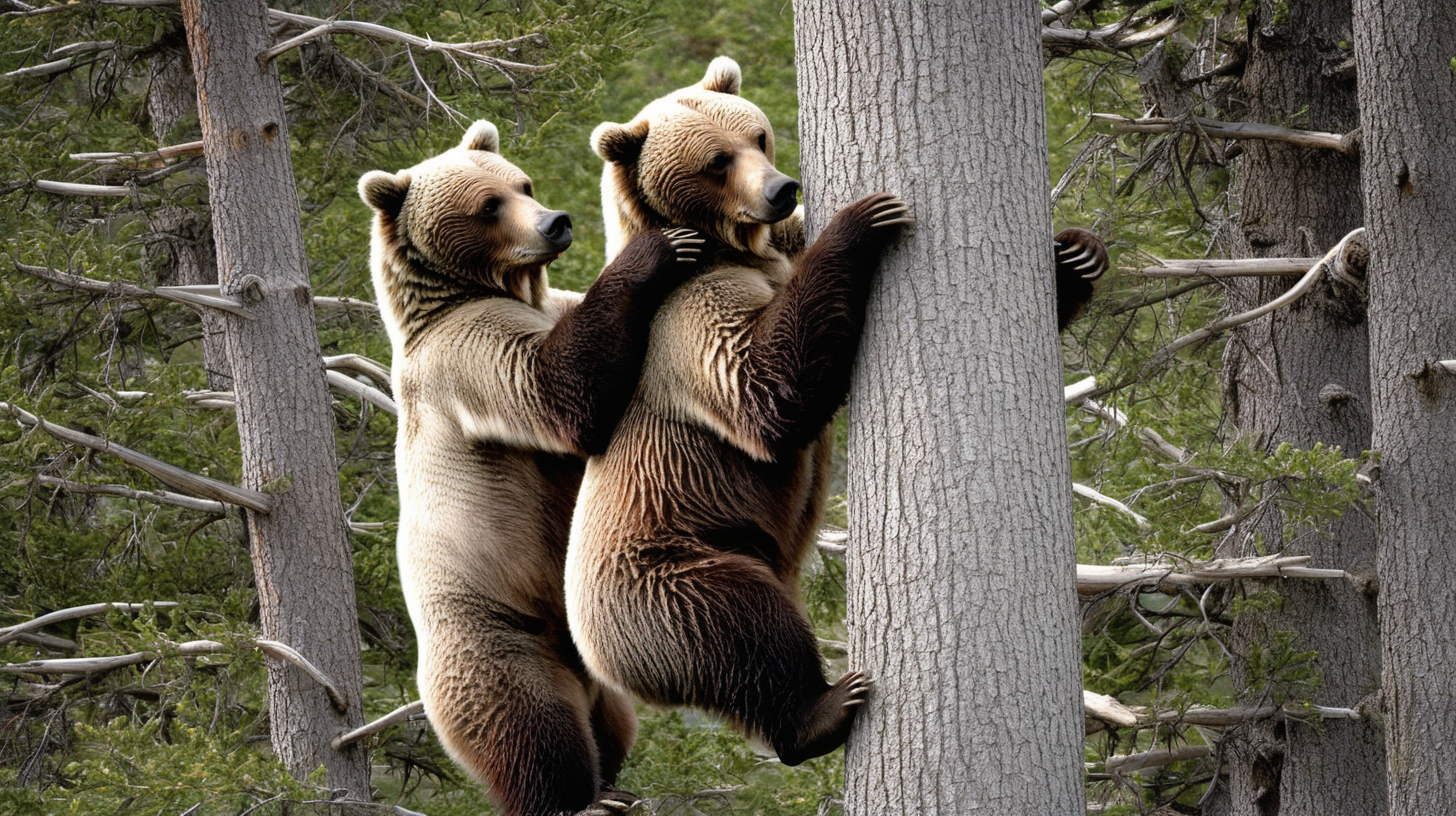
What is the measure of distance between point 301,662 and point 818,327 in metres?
3.81

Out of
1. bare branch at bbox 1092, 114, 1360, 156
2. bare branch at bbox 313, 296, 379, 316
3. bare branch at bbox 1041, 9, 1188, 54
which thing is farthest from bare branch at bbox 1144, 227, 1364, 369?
bare branch at bbox 313, 296, 379, 316

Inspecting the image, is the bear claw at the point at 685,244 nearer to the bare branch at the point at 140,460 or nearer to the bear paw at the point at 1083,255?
the bear paw at the point at 1083,255

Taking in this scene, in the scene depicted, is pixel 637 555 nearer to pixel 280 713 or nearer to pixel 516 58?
pixel 280 713

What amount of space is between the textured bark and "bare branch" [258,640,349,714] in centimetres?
263

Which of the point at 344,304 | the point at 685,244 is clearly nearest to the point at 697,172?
the point at 685,244

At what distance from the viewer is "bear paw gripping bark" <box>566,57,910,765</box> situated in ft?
11.1

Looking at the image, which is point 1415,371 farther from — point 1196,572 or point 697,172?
point 697,172

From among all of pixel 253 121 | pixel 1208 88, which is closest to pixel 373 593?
pixel 253 121

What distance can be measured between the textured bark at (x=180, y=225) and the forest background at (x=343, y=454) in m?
0.07

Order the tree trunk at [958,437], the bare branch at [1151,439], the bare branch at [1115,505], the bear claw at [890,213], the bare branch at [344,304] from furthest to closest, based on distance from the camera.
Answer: the bare branch at [344,304] < the bare branch at [1151,439] < the bare branch at [1115,505] < the bear claw at [890,213] < the tree trunk at [958,437]

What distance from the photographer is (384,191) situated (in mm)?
4934

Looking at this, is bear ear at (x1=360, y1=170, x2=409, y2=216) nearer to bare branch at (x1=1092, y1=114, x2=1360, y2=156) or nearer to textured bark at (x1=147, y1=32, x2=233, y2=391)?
bare branch at (x1=1092, y1=114, x2=1360, y2=156)

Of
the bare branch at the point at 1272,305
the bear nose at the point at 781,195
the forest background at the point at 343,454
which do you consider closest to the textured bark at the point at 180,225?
the forest background at the point at 343,454

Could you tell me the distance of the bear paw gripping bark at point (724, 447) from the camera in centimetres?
339
